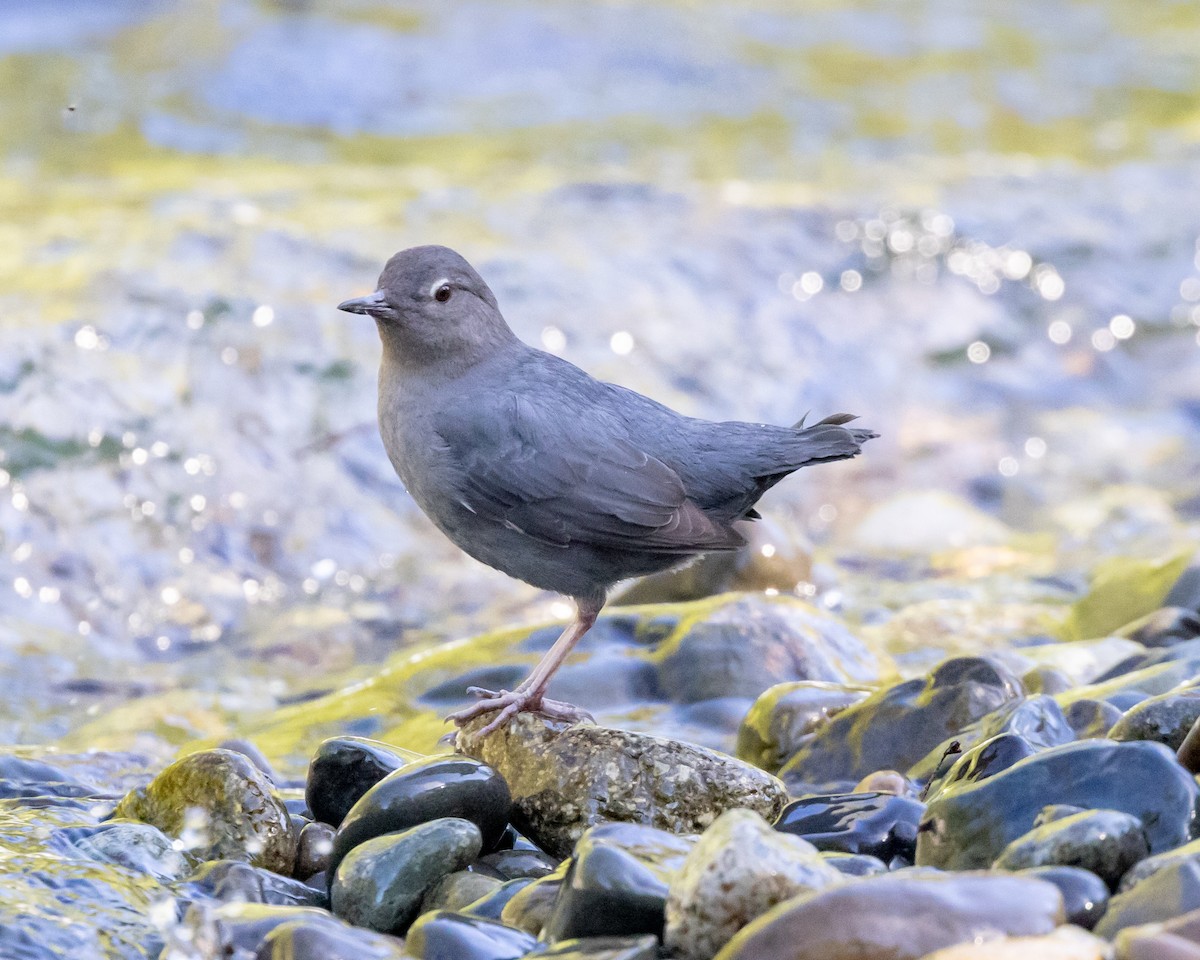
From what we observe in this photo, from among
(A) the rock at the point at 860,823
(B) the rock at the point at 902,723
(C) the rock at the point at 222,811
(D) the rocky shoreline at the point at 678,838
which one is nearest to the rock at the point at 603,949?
(D) the rocky shoreline at the point at 678,838

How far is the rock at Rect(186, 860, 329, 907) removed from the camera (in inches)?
131

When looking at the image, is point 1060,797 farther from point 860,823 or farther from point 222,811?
point 222,811

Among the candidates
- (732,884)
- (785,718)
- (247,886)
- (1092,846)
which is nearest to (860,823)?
(1092,846)

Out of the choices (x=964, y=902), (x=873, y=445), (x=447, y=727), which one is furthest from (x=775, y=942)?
(x=873, y=445)

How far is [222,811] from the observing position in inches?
142

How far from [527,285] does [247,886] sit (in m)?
5.84

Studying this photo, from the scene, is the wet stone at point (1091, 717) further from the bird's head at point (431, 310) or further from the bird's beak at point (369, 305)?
the bird's beak at point (369, 305)

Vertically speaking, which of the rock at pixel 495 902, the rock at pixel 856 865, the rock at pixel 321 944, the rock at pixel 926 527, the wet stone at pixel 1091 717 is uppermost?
the wet stone at pixel 1091 717

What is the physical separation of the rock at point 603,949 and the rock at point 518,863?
2.36ft

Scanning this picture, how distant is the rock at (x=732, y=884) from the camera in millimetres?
2697

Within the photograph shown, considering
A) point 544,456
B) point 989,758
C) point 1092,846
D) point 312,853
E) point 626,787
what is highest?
point 544,456

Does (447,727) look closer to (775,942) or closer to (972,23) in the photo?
(775,942)

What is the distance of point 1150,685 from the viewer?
13.5 ft

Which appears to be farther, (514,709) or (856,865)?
(514,709)
